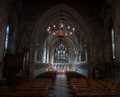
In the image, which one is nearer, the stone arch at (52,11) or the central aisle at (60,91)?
the central aisle at (60,91)

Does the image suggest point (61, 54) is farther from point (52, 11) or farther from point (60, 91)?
point (60, 91)

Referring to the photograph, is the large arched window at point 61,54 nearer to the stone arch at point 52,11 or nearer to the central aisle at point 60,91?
the stone arch at point 52,11

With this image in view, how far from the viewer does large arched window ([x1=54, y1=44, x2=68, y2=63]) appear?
117 feet

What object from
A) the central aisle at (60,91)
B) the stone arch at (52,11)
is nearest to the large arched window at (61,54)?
the stone arch at (52,11)

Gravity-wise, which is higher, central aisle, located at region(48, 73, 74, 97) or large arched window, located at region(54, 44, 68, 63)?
large arched window, located at region(54, 44, 68, 63)

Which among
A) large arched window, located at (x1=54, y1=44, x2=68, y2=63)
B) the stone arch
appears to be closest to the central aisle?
the stone arch

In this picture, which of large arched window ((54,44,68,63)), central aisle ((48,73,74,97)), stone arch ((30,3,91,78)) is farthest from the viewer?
large arched window ((54,44,68,63))

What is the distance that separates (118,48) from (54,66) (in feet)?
86.3

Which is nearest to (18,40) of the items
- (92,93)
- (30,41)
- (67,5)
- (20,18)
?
(30,41)

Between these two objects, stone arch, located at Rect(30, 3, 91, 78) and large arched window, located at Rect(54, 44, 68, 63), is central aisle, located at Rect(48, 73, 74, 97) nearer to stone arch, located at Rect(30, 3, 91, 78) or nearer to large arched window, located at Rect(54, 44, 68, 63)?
stone arch, located at Rect(30, 3, 91, 78)

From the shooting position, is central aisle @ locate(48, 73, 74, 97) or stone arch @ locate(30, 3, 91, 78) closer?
central aisle @ locate(48, 73, 74, 97)

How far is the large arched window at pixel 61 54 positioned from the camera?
117 feet

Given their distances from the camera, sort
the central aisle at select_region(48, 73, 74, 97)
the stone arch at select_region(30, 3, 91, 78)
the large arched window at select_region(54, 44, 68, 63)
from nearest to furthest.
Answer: the central aisle at select_region(48, 73, 74, 97)
the stone arch at select_region(30, 3, 91, 78)
the large arched window at select_region(54, 44, 68, 63)

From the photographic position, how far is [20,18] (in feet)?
45.4
